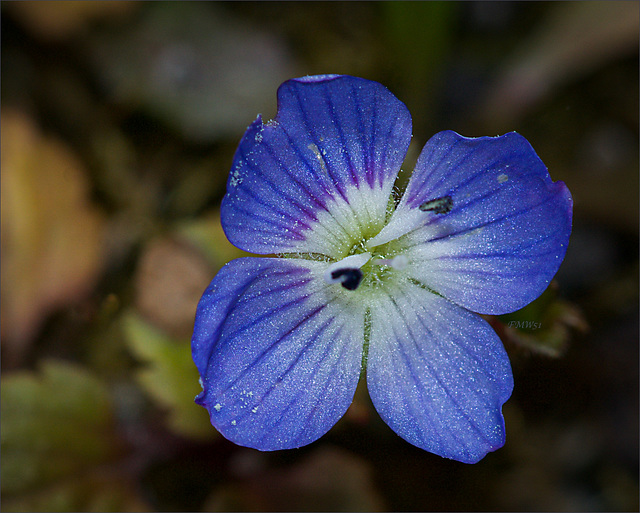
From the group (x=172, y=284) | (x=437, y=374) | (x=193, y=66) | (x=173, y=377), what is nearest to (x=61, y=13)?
(x=193, y=66)

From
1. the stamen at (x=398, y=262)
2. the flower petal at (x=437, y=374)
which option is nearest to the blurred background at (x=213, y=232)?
the flower petal at (x=437, y=374)

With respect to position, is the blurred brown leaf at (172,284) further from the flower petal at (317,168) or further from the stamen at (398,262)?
the stamen at (398,262)

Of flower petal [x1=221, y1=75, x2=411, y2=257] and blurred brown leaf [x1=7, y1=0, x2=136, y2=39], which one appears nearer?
flower petal [x1=221, y1=75, x2=411, y2=257]

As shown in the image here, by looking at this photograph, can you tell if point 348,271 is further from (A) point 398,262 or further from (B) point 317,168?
(B) point 317,168

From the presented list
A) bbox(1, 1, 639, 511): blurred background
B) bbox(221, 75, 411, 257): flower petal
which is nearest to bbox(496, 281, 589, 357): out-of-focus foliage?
bbox(1, 1, 639, 511): blurred background

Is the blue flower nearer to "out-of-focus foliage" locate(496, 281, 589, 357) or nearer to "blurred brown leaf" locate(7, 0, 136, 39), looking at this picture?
"out-of-focus foliage" locate(496, 281, 589, 357)

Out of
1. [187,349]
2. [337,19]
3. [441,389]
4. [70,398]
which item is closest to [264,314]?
[441,389]
